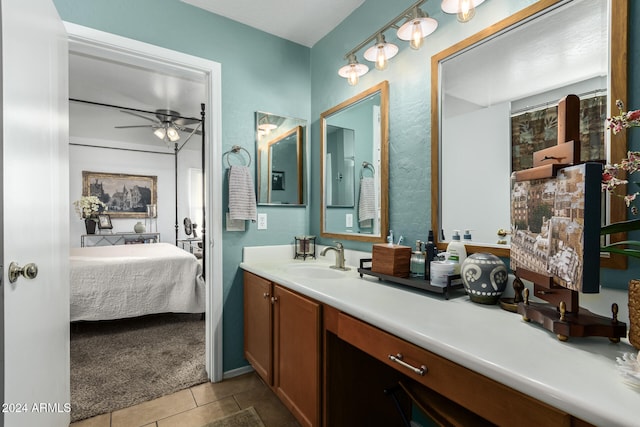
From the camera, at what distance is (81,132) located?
202 inches

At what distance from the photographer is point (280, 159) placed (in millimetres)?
2369

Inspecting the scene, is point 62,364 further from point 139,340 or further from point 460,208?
point 460,208

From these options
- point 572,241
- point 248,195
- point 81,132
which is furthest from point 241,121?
point 81,132

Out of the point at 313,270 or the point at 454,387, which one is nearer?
the point at 454,387

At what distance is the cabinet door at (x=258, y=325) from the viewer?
5.84ft

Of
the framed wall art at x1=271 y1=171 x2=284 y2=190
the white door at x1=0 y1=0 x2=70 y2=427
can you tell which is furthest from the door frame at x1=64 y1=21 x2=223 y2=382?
the white door at x1=0 y1=0 x2=70 y2=427

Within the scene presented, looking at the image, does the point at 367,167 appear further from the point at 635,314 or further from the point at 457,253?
the point at 635,314

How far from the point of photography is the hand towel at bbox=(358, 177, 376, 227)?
74.8 inches

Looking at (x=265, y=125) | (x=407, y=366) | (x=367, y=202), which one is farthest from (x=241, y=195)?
(x=407, y=366)

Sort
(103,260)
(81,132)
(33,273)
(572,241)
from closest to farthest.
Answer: (572,241), (33,273), (103,260), (81,132)

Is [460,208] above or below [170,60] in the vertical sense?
below

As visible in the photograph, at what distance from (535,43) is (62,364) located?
255 cm

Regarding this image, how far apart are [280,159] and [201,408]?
1712 millimetres

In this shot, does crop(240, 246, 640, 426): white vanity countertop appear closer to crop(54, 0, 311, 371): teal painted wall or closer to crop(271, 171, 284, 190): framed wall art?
crop(54, 0, 311, 371): teal painted wall
